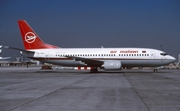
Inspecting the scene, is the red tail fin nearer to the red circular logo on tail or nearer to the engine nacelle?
the red circular logo on tail

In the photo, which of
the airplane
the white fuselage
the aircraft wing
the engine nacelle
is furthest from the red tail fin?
the engine nacelle

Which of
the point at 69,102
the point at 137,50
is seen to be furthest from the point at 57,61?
the point at 69,102

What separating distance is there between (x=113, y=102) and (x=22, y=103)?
332cm

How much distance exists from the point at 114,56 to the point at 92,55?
3045 millimetres

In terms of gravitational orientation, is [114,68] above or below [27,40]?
below

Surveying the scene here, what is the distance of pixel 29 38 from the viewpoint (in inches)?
1382

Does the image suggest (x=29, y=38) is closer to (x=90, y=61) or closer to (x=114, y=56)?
(x=90, y=61)

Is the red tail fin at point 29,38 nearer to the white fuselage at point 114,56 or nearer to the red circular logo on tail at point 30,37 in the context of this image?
the red circular logo on tail at point 30,37

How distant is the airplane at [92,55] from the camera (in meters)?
32.2

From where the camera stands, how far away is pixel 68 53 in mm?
34562

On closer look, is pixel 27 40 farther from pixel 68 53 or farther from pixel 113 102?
pixel 113 102

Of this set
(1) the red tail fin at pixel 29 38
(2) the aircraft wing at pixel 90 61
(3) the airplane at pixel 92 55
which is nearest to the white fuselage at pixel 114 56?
(3) the airplane at pixel 92 55

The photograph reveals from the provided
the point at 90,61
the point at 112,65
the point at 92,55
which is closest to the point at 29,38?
the point at 92,55

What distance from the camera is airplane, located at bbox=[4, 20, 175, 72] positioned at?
106 ft
